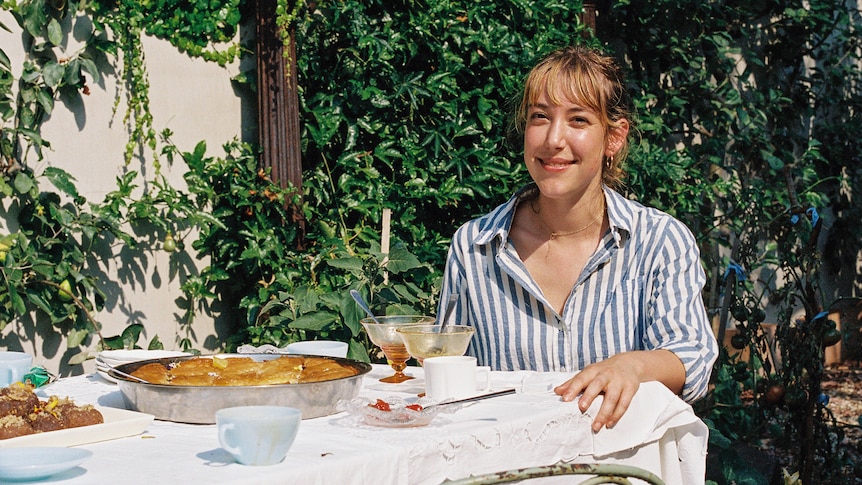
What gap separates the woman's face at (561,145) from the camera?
2.26 meters

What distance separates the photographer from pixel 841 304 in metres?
7.39

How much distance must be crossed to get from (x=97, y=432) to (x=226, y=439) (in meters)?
0.24

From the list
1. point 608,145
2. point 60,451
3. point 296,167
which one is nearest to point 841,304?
point 296,167

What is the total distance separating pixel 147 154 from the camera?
347cm

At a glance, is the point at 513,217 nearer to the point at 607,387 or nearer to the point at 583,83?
the point at 583,83

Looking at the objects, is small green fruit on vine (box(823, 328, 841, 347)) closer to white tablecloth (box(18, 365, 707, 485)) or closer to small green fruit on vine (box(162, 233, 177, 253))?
white tablecloth (box(18, 365, 707, 485))

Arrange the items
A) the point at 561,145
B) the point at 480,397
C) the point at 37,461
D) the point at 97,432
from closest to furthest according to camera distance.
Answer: the point at 37,461
the point at 97,432
the point at 480,397
the point at 561,145

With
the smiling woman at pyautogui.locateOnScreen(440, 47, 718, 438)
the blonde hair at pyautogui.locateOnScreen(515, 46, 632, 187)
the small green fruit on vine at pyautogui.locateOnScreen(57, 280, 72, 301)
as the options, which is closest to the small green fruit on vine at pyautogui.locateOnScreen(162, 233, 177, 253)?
the small green fruit on vine at pyautogui.locateOnScreen(57, 280, 72, 301)

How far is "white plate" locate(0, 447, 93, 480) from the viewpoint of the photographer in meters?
1.14

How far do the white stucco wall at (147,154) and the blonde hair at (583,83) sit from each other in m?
1.56

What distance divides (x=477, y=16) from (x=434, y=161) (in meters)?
0.62

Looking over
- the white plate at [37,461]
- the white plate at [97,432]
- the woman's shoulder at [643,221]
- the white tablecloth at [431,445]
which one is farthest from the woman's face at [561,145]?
the white plate at [37,461]

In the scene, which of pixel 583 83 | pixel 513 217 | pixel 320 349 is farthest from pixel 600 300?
pixel 320 349

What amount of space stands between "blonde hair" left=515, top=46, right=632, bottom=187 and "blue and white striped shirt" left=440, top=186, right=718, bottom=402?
0.20 meters
